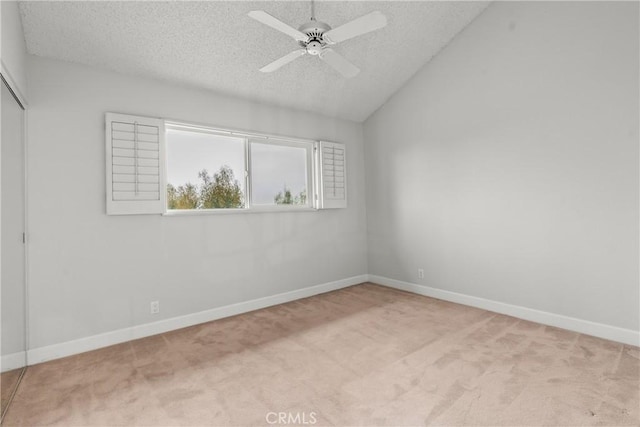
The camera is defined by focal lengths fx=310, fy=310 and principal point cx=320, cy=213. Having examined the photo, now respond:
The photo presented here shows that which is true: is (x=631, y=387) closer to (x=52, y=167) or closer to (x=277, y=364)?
(x=277, y=364)

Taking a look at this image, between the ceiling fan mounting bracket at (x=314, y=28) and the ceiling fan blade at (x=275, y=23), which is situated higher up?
the ceiling fan mounting bracket at (x=314, y=28)

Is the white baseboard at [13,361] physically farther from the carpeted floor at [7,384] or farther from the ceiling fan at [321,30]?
the ceiling fan at [321,30]

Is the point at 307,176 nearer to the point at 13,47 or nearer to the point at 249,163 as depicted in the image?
the point at 249,163

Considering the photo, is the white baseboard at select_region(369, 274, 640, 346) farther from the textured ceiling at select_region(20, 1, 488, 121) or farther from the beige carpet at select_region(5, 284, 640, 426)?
the textured ceiling at select_region(20, 1, 488, 121)

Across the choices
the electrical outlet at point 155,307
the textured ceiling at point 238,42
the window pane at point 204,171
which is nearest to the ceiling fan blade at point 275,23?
the textured ceiling at point 238,42

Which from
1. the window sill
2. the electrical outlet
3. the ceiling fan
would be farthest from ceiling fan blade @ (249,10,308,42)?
the electrical outlet

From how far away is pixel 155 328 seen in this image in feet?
9.36

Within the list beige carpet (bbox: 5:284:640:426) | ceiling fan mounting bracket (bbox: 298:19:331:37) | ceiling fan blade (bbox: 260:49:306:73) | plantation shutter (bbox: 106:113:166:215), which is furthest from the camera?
plantation shutter (bbox: 106:113:166:215)

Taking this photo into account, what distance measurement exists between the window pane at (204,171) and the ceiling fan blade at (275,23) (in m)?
1.68

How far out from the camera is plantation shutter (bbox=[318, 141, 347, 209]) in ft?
13.6

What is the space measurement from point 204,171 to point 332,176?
169cm

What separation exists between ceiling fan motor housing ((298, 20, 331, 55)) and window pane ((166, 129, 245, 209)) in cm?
166

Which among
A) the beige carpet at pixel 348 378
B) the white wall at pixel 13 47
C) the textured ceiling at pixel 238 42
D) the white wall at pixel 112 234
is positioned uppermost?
the textured ceiling at pixel 238 42

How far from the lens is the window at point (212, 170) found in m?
2.69
